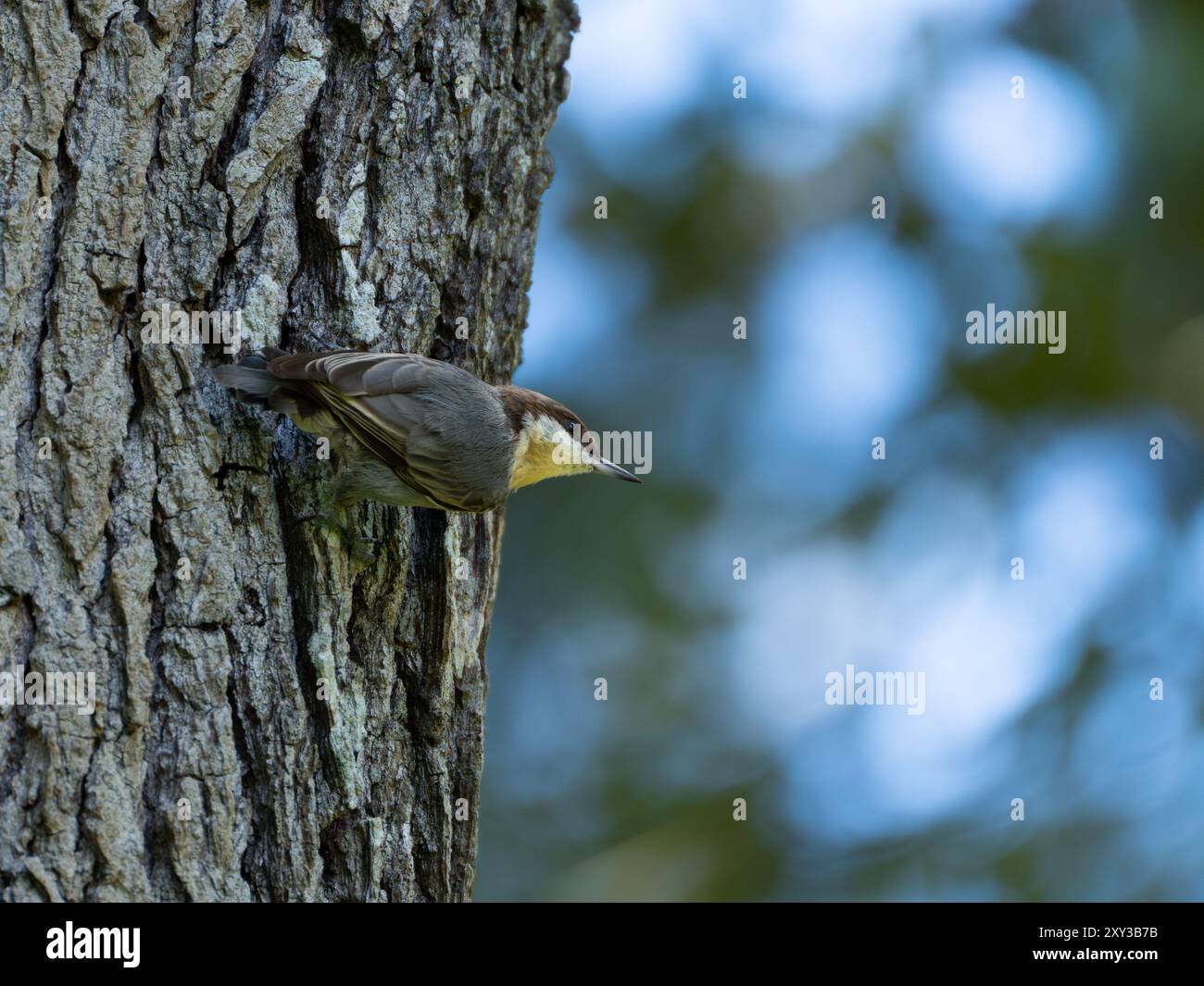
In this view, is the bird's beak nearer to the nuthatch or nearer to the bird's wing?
the nuthatch

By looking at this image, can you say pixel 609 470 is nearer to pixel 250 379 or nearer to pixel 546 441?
pixel 546 441

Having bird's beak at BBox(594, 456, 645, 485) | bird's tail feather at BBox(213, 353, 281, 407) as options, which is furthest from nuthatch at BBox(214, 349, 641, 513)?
bird's beak at BBox(594, 456, 645, 485)

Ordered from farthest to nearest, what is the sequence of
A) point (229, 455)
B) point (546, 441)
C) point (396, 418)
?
point (546, 441)
point (396, 418)
point (229, 455)

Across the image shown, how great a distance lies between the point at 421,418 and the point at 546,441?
0.56 m

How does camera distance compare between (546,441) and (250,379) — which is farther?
(546,441)

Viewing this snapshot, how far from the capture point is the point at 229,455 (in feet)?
8.24

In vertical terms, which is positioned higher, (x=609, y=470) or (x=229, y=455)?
(x=609, y=470)

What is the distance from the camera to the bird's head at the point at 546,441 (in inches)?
127

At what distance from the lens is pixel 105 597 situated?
2.26 meters

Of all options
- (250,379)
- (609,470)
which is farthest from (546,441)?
(250,379)

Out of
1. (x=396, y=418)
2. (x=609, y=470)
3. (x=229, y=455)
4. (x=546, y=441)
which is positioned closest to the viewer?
(x=229, y=455)

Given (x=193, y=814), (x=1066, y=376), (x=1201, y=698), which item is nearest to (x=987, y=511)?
(x=1066, y=376)

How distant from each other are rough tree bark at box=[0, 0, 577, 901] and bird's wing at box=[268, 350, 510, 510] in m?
0.10

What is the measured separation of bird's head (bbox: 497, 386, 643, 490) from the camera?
323 cm
